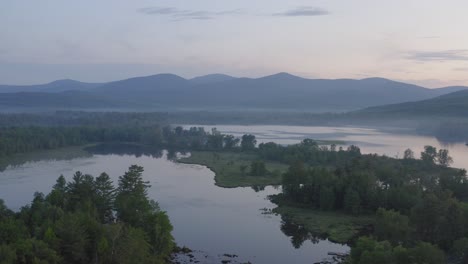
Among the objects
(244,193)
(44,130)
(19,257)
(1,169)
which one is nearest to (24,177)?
(1,169)

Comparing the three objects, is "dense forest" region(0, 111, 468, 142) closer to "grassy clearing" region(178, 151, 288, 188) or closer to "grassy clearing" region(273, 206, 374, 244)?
"grassy clearing" region(178, 151, 288, 188)

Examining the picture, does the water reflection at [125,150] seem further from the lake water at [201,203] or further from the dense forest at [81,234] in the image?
the dense forest at [81,234]

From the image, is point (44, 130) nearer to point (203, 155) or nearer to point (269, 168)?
point (203, 155)

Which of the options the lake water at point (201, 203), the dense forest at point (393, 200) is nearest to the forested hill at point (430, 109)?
the lake water at point (201, 203)

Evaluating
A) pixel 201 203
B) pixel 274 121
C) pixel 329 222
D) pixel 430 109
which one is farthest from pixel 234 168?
pixel 430 109

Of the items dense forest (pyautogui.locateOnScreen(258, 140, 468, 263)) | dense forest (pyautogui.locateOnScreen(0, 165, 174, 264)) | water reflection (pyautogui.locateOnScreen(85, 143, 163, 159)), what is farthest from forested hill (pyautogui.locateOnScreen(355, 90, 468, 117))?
dense forest (pyautogui.locateOnScreen(0, 165, 174, 264))

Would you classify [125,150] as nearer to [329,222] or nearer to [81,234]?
[329,222]
